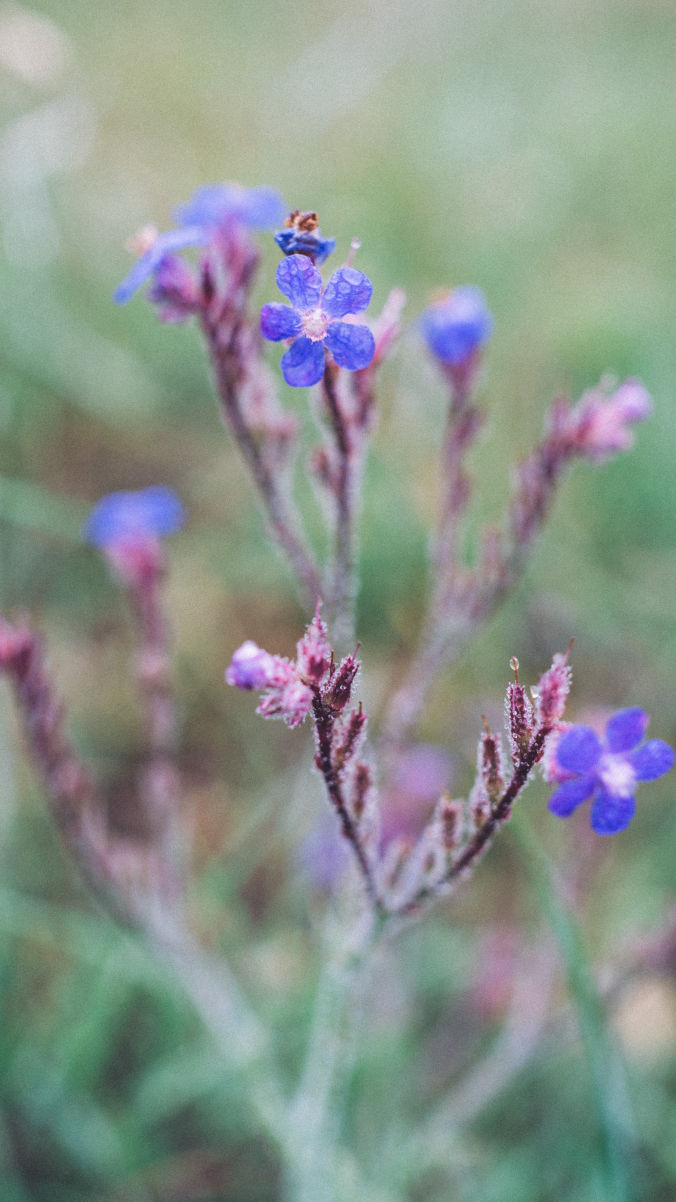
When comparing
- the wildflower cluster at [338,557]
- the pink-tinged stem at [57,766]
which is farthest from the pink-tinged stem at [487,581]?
the pink-tinged stem at [57,766]

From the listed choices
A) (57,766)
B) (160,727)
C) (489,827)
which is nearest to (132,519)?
(160,727)

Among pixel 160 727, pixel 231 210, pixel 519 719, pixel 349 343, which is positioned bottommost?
pixel 519 719

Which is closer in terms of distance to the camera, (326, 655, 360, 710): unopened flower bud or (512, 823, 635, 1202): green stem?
(326, 655, 360, 710): unopened flower bud

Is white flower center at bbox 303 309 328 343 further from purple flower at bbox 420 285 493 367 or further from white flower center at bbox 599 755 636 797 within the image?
purple flower at bbox 420 285 493 367

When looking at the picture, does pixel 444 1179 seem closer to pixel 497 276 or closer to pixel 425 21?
pixel 497 276

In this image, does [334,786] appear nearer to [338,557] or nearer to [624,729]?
[624,729]

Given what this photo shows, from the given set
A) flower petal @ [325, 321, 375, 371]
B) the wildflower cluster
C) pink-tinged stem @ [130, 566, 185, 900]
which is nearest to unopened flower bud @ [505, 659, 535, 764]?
the wildflower cluster

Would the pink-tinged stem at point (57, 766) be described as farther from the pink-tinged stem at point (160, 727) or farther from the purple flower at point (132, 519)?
the purple flower at point (132, 519)
